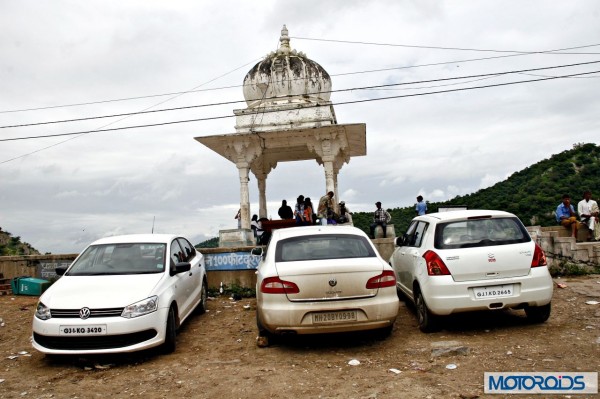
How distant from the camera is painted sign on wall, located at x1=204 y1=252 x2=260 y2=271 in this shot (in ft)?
37.1

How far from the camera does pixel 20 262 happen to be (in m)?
12.7

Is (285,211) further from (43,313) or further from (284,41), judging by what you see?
(43,313)

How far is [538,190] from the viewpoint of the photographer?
29703 millimetres

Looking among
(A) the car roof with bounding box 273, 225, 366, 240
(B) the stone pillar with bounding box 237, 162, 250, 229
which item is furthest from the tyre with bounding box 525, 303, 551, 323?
(B) the stone pillar with bounding box 237, 162, 250, 229

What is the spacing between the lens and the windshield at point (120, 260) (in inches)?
290

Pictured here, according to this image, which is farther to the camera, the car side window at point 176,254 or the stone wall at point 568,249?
the stone wall at point 568,249

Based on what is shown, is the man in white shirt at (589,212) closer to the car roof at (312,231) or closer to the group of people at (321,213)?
the group of people at (321,213)

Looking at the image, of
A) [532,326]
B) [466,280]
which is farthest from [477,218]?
[532,326]

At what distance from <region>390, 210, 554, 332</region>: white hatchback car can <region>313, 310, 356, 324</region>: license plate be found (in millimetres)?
1356

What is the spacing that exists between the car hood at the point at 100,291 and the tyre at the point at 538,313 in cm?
534

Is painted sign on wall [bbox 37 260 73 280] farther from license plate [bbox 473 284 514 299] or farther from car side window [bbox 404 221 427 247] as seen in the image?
license plate [bbox 473 284 514 299]

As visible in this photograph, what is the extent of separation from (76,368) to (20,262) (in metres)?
7.93

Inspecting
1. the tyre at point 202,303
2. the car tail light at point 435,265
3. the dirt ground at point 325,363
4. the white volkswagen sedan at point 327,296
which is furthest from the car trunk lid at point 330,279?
the tyre at point 202,303

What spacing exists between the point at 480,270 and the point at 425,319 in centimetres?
105
